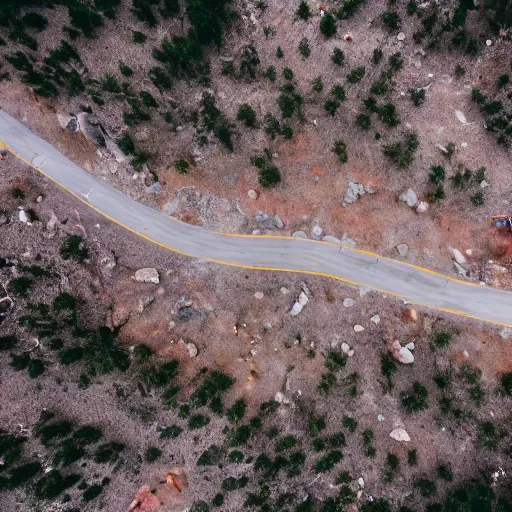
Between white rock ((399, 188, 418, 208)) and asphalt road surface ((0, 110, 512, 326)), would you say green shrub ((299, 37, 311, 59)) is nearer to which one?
white rock ((399, 188, 418, 208))

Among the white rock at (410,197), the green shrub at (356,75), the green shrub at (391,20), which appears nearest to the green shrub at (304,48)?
the green shrub at (356,75)

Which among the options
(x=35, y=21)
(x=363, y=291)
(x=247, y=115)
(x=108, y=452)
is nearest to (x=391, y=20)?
(x=247, y=115)

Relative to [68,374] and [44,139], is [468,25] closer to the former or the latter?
[44,139]

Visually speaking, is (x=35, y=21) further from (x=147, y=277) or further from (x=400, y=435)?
(x=400, y=435)

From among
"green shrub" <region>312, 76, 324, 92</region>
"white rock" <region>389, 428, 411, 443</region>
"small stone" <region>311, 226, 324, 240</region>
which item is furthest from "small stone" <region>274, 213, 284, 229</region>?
"white rock" <region>389, 428, 411, 443</region>

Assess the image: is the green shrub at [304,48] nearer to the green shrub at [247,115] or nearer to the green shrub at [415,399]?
the green shrub at [247,115]
